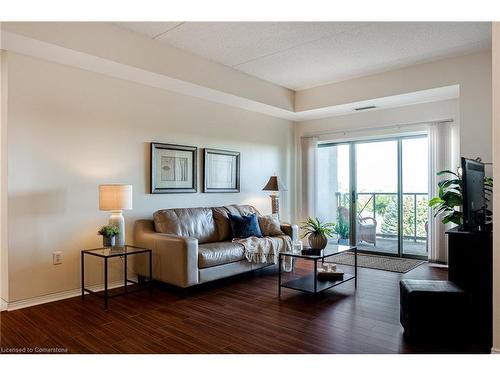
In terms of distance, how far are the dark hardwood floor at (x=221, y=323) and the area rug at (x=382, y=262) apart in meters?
1.06

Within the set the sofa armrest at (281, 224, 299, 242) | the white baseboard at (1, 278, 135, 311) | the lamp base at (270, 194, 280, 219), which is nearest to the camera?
the white baseboard at (1, 278, 135, 311)

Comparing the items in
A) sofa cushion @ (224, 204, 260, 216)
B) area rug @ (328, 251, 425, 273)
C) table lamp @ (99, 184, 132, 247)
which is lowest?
area rug @ (328, 251, 425, 273)

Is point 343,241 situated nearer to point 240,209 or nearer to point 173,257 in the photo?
point 240,209

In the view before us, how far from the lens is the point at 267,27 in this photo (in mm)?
3623

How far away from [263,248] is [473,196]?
2267 millimetres

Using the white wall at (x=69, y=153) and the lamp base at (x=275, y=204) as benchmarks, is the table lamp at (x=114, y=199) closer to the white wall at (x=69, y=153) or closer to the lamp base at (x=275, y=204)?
the white wall at (x=69, y=153)

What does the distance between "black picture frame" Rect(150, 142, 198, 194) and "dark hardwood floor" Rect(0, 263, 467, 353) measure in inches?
48.9

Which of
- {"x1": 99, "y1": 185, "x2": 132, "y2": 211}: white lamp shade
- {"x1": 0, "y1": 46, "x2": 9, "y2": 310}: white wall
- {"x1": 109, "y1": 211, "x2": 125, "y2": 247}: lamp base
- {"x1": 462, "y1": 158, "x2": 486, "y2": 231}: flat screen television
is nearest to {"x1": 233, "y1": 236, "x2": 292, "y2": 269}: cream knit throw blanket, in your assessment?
{"x1": 109, "y1": 211, "x2": 125, "y2": 247}: lamp base

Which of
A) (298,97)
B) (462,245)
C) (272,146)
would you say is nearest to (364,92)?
(298,97)

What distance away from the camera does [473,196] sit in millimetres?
3094

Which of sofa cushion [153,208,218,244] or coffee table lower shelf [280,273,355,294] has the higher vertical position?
sofa cushion [153,208,218,244]

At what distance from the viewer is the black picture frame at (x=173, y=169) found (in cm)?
441

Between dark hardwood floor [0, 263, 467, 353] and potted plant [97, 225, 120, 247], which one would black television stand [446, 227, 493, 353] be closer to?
dark hardwood floor [0, 263, 467, 353]

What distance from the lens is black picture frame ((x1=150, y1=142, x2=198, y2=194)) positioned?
4410mm
